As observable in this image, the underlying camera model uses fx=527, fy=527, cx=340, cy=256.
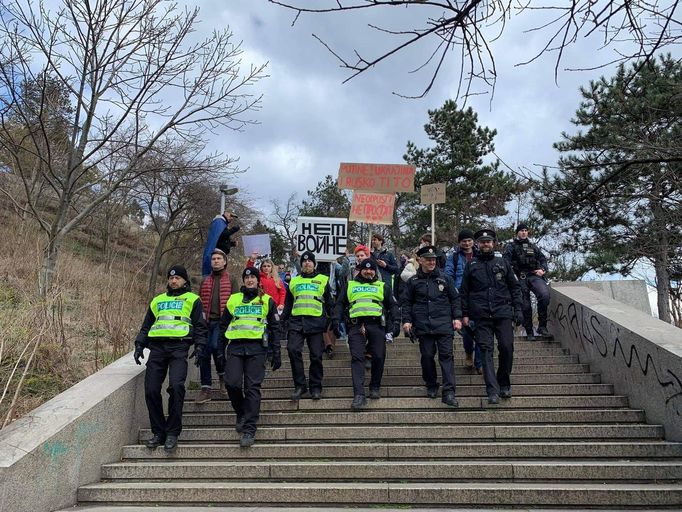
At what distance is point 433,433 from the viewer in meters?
5.97

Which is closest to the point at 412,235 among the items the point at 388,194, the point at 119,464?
the point at 388,194

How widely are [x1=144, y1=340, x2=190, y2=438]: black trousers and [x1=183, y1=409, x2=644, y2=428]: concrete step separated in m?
0.87

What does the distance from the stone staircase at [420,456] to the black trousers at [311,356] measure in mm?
258

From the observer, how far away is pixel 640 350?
6293mm

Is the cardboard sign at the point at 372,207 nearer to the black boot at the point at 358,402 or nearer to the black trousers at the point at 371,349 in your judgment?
the black trousers at the point at 371,349

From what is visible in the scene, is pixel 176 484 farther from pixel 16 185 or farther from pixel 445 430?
pixel 16 185

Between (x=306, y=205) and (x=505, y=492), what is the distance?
38.2m

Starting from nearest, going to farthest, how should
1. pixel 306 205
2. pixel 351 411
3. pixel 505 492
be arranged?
pixel 505 492 → pixel 351 411 → pixel 306 205

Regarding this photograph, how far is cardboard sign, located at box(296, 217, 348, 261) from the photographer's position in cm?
966

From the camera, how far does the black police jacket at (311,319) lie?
A: 691 centimetres

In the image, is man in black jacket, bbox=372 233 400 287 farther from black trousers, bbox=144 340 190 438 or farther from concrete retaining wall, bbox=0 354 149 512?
concrete retaining wall, bbox=0 354 149 512

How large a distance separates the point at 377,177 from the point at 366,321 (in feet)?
16.2

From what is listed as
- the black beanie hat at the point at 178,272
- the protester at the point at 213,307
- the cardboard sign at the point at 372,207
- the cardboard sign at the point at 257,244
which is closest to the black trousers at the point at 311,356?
the protester at the point at 213,307

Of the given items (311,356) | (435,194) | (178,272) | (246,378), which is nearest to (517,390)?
(311,356)
